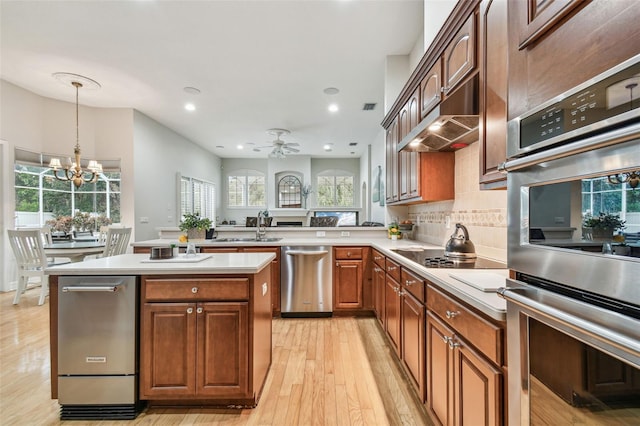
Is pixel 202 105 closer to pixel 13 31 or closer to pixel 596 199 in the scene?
pixel 13 31

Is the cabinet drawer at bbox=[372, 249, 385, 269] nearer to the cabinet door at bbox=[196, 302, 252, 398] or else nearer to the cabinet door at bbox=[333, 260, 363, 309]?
the cabinet door at bbox=[333, 260, 363, 309]

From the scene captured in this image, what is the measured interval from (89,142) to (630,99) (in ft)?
22.6

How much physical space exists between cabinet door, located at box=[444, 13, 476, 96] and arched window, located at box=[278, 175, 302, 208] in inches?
292

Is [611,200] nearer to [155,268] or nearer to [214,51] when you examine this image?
[155,268]

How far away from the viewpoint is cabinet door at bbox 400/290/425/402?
1758mm

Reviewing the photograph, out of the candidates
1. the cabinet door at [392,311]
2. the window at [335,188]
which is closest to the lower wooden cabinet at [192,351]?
the cabinet door at [392,311]

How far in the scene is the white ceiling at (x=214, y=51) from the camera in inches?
114

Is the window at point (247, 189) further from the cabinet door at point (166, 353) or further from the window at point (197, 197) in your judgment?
the cabinet door at point (166, 353)

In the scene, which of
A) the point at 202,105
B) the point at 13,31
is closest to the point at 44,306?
the point at 13,31

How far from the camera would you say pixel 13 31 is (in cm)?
319

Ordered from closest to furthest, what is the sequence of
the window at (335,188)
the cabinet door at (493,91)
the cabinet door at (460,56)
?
1. the cabinet door at (493,91)
2. the cabinet door at (460,56)
3. the window at (335,188)

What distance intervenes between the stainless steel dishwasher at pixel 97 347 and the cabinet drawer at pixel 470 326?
1768mm

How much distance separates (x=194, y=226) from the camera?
3887 mm

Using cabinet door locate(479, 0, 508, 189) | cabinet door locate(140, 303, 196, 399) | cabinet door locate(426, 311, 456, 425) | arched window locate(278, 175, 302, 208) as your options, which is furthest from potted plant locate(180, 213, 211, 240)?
arched window locate(278, 175, 302, 208)
